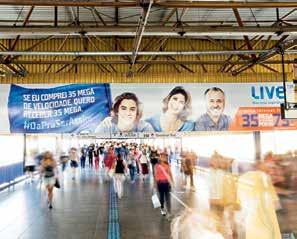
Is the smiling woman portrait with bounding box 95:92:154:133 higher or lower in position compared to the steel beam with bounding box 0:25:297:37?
lower

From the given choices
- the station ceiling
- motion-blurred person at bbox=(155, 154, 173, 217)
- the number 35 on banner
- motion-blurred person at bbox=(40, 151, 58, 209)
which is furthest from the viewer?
the number 35 on banner

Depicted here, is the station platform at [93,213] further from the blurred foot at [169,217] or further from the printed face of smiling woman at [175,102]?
the printed face of smiling woman at [175,102]

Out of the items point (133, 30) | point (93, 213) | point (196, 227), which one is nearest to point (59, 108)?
point (93, 213)

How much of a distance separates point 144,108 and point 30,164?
36.3 ft

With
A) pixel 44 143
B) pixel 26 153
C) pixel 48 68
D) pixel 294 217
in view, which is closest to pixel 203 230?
pixel 294 217

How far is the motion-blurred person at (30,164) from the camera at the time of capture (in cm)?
2005

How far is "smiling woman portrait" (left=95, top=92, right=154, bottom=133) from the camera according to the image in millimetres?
11961

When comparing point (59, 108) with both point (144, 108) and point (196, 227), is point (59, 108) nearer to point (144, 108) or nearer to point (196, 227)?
point (144, 108)

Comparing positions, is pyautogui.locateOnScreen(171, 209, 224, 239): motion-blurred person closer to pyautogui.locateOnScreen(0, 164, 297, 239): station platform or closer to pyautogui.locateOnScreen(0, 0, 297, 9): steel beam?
pyautogui.locateOnScreen(0, 164, 297, 239): station platform

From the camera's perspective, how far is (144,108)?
475 inches

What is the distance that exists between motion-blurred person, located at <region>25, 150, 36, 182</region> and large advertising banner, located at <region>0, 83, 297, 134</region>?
904 cm

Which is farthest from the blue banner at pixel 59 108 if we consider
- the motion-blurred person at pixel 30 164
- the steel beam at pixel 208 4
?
the motion-blurred person at pixel 30 164

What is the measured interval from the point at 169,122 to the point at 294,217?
5.09 m

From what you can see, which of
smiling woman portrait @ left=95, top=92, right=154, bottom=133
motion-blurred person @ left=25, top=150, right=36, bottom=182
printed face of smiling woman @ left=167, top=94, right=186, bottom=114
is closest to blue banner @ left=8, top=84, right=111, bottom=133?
smiling woman portrait @ left=95, top=92, right=154, bottom=133
